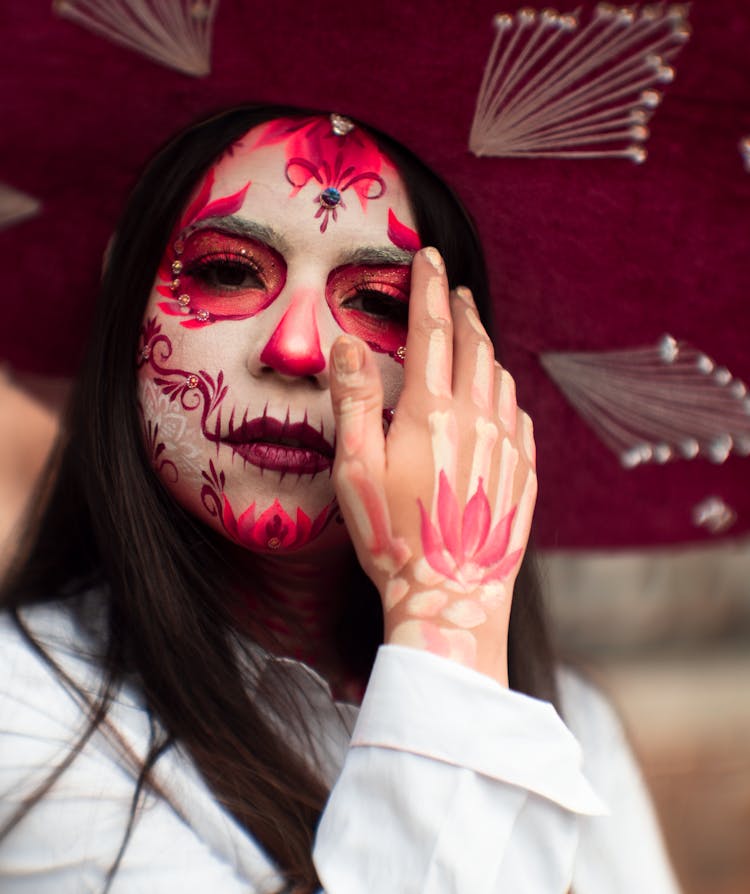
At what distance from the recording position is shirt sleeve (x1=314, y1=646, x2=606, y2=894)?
2.96 ft

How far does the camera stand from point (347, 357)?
1046mm

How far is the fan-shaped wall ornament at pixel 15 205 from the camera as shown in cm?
138

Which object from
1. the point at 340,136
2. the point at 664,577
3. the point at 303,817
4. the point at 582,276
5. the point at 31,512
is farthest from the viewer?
the point at 664,577

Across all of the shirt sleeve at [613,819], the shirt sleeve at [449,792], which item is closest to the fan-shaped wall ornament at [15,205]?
the shirt sleeve at [449,792]

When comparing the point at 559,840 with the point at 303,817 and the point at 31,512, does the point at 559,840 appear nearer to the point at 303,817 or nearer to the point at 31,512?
the point at 303,817

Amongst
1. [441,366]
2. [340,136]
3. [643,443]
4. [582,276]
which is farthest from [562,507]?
[340,136]

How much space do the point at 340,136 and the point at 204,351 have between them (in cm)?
29

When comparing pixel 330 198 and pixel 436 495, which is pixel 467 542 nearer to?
pixel 436 495

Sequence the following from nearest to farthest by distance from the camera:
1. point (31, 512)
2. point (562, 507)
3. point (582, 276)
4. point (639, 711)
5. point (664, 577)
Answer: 1. point (582, 276)
2. point (31, 512)
3. point (562, 507)
4. point (639, 711)
5. point (664, 577)

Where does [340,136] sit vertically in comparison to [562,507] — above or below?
above

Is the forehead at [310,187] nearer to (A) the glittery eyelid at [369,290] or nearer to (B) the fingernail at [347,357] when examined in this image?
(A) the glittery eyelid at [369,290]

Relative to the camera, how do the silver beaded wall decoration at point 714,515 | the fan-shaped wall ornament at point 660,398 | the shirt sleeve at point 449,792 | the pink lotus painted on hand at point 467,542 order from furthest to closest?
the silver beaded wall decoration at point 714,515, the fan-shaped wall ornament at point 660,398, the pink lotus painted on hand at point 467,542, the shirt sleeve at point 449,792

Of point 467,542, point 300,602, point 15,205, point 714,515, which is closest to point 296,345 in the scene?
point 467,542

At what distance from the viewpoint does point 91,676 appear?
1.11m
